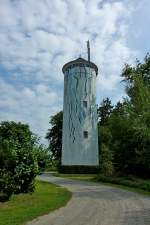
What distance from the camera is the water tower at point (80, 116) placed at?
47.3 meters

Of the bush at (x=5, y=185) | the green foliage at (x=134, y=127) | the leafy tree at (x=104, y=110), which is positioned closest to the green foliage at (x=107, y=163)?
the green foliage at (x=134, y=127)

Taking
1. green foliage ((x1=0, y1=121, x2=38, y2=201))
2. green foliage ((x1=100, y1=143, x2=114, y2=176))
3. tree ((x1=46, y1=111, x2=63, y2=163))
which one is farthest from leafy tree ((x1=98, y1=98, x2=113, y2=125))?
green foliage ((x1=0, y1=121, x2=38, y2=201))

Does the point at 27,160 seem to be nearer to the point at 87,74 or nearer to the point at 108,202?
the point at 108,202

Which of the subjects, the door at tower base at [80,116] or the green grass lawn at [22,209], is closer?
the green grass lawn at [22,209]

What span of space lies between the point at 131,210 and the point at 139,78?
72.7 ft

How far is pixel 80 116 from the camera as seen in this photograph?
48469mm

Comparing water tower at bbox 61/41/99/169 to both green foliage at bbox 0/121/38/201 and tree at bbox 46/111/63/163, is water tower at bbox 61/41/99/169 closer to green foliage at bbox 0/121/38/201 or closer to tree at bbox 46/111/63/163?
tree at bbox 46/111/63/163

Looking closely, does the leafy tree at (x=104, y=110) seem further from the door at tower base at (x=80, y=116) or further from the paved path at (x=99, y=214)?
the paved path at (x=99, y=214)

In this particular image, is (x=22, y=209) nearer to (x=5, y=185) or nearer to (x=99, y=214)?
(x=99, y=214)

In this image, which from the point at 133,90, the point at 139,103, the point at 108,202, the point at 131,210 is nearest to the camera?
the point at 131,210

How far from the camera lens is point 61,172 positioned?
4616 cm

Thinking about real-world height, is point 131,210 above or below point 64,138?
below

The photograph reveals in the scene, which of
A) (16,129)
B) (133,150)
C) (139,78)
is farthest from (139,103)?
(16,129)

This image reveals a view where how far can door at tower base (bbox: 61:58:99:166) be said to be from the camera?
155 feet
